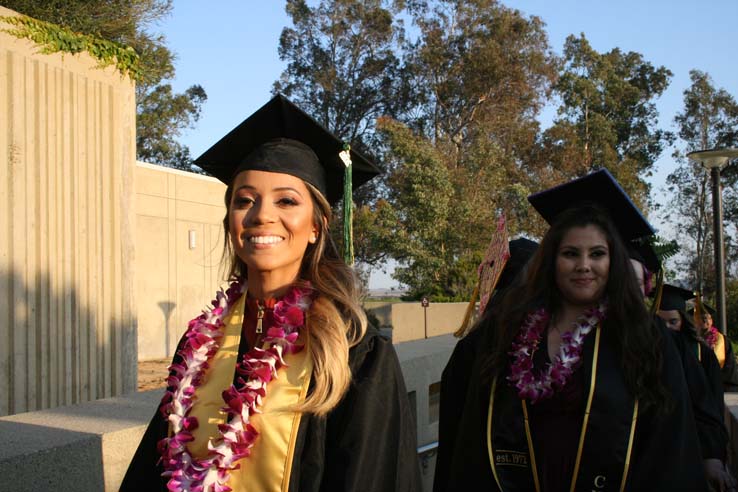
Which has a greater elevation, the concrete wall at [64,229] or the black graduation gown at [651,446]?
the concrete wall at [64,229]

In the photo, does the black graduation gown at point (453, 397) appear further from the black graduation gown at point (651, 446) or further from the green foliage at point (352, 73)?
the green foliage at point (352, 73)

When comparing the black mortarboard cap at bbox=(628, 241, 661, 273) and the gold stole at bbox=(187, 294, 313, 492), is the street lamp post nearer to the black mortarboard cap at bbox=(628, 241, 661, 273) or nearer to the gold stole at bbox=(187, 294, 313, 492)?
the black mortarboard cap at bbox=(628, 241, 661, 273)

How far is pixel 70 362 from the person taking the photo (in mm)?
6426

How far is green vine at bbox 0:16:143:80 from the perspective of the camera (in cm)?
579

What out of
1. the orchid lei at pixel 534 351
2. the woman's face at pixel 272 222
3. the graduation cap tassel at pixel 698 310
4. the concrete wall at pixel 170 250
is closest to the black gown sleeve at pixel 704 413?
the orchid lei at pixel 534 351

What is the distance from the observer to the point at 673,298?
16.1 ft

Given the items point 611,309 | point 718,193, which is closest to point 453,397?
point 611,309

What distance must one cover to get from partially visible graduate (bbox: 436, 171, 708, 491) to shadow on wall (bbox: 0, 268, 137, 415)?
4.09 m

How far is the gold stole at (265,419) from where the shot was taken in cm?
199

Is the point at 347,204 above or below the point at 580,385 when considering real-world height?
above

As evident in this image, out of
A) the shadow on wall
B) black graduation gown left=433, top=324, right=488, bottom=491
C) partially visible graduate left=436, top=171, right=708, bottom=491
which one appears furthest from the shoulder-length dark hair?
the shadow on wall

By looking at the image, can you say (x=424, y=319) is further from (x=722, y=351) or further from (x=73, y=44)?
(x=73, y=44)

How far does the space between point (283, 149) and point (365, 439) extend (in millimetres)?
982

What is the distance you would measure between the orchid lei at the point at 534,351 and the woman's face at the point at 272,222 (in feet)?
3.76
